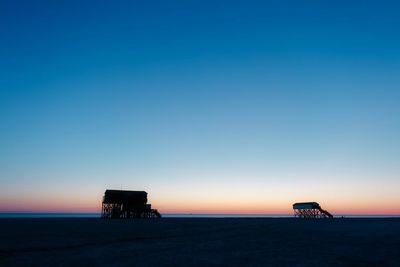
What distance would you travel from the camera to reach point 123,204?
71.2 metres

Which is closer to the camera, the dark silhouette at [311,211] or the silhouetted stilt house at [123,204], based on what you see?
the silhouetted stilt house at [123,204]

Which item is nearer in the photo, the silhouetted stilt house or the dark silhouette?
the silhouetted stilt house

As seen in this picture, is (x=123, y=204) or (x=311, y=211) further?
(x=311, y=211)

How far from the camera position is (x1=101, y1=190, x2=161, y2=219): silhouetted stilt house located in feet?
232

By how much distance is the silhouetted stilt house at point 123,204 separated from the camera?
2778 inches
